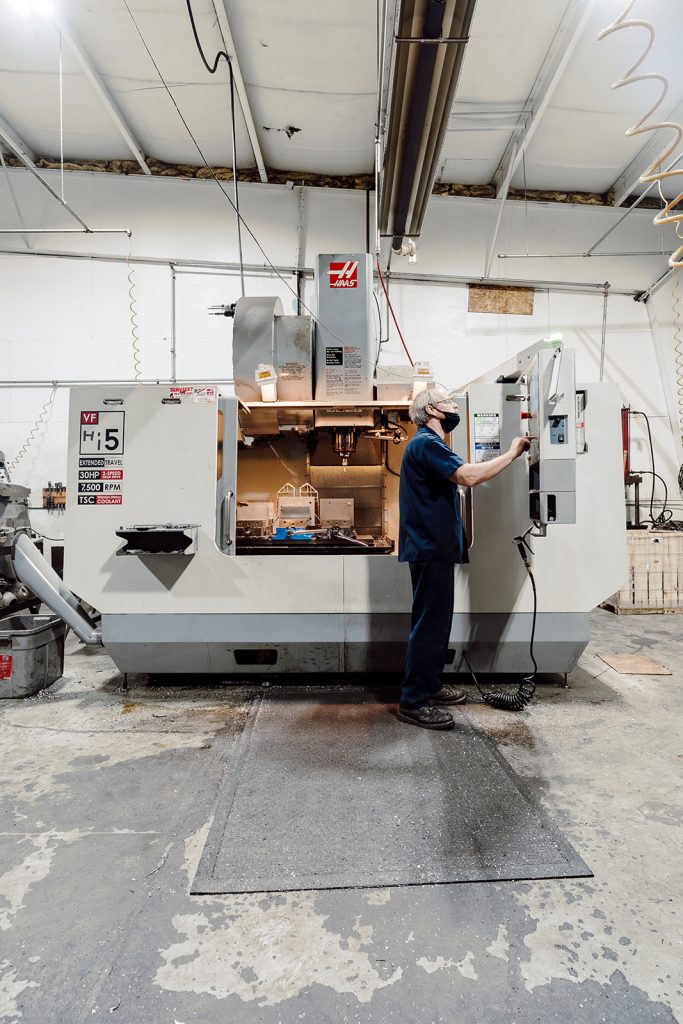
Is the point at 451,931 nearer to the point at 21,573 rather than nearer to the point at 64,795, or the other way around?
the point at 64,795

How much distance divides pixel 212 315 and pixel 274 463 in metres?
2.05

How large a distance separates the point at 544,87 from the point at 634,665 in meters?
4.29

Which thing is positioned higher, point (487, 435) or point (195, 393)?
point (195, 393)

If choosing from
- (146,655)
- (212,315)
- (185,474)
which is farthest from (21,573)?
(212,315)

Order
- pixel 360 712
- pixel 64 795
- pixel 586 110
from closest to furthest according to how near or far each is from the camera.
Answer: pixel 64 795, pixel 360 712, pixel 586 110

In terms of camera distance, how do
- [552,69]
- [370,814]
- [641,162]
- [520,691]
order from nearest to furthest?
[370,814]
[520,691]
[552,69]
[641,162]

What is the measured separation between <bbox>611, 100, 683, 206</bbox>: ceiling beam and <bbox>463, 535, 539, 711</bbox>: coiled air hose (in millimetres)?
3679

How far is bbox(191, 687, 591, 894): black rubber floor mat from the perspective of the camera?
1230 millimetres

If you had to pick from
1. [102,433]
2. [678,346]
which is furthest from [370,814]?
[678,346]

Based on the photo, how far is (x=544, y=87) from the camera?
143 inches

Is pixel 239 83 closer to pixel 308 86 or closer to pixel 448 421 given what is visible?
pixel 308 86

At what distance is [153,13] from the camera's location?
123 inches

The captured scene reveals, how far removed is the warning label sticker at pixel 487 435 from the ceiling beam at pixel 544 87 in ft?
9.23

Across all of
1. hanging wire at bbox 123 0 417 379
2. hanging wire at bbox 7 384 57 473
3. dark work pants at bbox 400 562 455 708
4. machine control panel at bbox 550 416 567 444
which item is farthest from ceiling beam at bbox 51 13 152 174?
dark work pants at bbox 400 562 455 708
